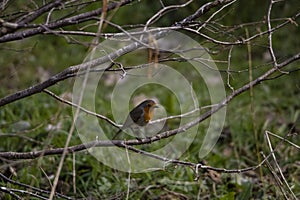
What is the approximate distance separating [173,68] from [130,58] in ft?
1.89

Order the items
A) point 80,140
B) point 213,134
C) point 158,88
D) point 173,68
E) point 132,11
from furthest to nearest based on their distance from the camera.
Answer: point 132,11
point 173,68
point 158,88
point 213,134
point 80,140

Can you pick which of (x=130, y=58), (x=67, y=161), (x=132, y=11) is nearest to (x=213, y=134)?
(x=67, y=161)

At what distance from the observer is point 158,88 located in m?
5.71

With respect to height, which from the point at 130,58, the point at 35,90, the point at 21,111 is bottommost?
the point at 35,90

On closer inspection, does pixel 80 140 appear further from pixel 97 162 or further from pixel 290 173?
pixel 290 173

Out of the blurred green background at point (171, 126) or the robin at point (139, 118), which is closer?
the blurred green background at point (171, 126)

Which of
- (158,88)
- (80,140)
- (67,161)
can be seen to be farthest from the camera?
(158,88)

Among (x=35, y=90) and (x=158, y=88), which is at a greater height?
(x=158, y=88)

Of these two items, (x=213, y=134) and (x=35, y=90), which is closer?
(x=35, y=90)

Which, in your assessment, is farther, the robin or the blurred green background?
the robin

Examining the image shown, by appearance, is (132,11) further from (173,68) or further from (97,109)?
(97,109)

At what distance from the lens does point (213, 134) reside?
446 centimetres

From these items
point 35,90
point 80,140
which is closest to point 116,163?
point 80,140

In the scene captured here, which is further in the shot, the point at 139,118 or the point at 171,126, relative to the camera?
the point at 171,126
